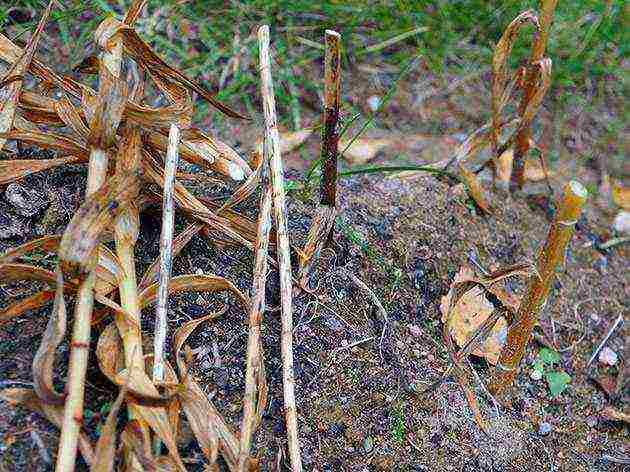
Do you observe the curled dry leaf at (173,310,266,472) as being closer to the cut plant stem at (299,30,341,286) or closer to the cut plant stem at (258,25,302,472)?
the cut plant stem at (258,25,302,472)

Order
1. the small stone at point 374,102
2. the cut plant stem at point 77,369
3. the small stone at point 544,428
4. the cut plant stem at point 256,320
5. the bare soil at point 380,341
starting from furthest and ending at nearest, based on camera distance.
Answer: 1. the small stone at point 374,102
2. the small stone at point 544,428
3. the bare soil at point 380,341
4. the cut plant stem at point 256,320
5. the cut plant stem at point 77,369

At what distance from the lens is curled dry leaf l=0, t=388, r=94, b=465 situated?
3.45 ft

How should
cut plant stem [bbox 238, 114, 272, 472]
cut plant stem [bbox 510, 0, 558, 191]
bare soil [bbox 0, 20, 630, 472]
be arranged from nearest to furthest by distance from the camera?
1. cut plant stem [bbox 238, 114, 272, 472]
2. bare soil [bbox 0, 20, 630, 472]
3. cut plant stem [bbox 510, 0, 558, 191]

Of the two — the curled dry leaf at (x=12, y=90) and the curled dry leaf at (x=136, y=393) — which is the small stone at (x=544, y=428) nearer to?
the curled dry leaf at (x=136, y=393)

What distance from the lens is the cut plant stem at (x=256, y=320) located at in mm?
1130

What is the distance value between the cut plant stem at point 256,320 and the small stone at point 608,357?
859 mm

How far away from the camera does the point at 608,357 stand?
66.0 inches

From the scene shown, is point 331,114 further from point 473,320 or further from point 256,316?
point 473,320

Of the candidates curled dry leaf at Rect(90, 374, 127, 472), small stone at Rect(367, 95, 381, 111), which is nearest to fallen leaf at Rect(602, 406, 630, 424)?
curled dry leaf at Rect(90, 374, 127, 472)

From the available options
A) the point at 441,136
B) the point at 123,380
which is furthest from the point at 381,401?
the point at 441,136

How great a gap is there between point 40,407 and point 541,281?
2.64ft

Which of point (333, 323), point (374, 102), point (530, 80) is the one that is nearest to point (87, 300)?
point (333, 323)

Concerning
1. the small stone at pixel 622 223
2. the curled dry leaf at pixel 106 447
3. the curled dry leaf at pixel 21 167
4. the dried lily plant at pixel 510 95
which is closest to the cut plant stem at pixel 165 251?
the curled dry leaf at pixel 106 447

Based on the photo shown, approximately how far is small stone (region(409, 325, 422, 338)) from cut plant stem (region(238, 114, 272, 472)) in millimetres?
379
